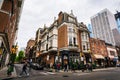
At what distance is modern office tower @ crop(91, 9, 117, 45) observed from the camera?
10767 cm

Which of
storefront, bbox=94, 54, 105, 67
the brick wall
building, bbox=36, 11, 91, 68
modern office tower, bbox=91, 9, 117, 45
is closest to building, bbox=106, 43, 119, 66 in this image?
storefront, bbox=94, 54, 105, 67

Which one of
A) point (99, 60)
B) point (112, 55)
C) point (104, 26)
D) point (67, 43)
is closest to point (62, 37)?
point (67, 43)

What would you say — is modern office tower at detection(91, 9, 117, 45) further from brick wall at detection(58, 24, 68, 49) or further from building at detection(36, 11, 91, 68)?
brick wall at detection(58, 24, 68, 49)

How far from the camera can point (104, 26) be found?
11644cm

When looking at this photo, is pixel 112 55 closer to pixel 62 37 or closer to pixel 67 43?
pixel 67 43

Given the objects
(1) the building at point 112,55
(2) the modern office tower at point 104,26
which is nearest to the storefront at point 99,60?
(1) the building at point 112,55

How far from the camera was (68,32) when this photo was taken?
1109 inches

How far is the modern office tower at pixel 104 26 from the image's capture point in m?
108

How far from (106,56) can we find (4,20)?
35.6m

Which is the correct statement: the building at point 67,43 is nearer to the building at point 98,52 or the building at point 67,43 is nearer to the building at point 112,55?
the building at point 98,52

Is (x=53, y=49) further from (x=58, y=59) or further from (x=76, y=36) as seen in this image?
(x=76, y=36)

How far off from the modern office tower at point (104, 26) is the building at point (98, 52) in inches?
2827

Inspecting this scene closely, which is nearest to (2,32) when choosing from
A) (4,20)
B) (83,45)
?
(4,20)

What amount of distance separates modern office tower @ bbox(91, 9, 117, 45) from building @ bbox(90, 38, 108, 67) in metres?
71.8
